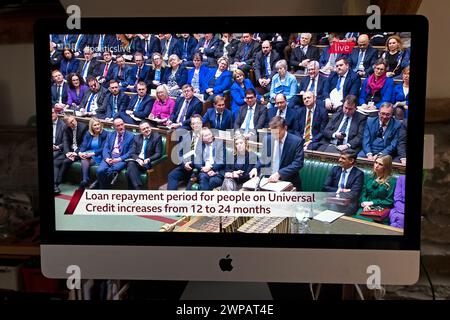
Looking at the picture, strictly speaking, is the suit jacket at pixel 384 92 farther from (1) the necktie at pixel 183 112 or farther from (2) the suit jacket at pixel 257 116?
(1) the necktie at pixel 183 112

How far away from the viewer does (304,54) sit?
36.0 inches

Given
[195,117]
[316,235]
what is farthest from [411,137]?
[195,117]

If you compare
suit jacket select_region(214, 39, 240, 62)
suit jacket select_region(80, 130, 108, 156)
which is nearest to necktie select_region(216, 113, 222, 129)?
suit jacket select_region(214, 39, 240, 62)

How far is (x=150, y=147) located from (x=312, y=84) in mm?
318

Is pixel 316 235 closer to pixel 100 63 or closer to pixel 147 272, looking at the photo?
pixel 147 272

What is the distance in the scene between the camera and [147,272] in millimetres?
966

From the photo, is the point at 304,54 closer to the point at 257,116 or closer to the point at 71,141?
the point at 257,116

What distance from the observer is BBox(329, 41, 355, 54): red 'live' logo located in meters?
0.91

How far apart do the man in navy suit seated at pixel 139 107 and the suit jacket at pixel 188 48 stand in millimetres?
90

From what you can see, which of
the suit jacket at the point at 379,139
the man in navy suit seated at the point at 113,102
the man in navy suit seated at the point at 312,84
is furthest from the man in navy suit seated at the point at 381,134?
the man in navy suit seated at the point at 113,102

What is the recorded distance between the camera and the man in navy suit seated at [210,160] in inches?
37.4

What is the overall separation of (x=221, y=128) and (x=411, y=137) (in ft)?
1.11
